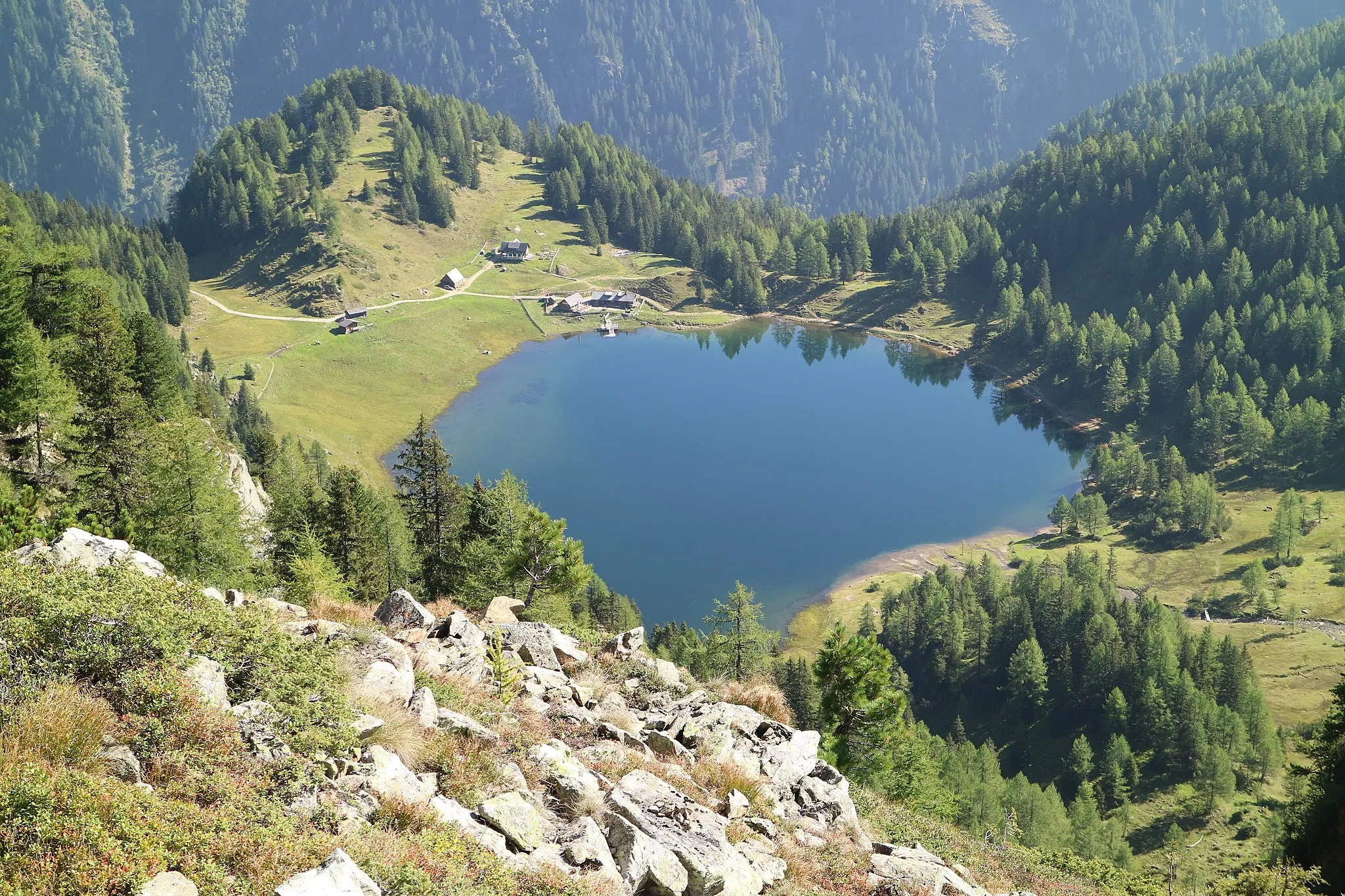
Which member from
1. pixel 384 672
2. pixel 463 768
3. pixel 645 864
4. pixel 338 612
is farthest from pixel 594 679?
pixel 645 864

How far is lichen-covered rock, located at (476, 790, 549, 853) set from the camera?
19.8 metres

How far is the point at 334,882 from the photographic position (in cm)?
1487

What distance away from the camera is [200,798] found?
54.9ft

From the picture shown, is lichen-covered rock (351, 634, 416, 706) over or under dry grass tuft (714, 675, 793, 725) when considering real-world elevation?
over

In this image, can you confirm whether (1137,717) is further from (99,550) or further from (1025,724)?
(99,550)

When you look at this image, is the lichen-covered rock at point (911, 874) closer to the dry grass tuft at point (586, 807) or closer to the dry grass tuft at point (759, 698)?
the dry grass tuft at point (586, 807)

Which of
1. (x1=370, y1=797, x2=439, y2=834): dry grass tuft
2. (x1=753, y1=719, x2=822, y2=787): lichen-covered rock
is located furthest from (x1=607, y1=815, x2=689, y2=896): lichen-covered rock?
(x1=753, y1=719, x2=822, y2=787): lichen-covered rock

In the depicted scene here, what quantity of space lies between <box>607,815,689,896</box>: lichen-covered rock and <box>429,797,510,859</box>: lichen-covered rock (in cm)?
247

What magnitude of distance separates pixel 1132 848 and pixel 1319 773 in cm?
5030

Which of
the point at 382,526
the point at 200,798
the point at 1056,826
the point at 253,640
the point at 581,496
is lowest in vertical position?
the point at 1056,826

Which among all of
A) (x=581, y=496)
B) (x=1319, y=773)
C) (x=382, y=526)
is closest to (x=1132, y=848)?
(x=1319, y=773)

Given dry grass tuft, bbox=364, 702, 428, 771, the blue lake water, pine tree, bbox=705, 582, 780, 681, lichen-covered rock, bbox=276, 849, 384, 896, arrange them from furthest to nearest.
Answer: the blue lake water → pine tree, bbox=705, 582, 780, 681 → dry grass tuft, bbox=364, 702, 428, 771 → lichen-covered rock, bbox=276, 849, 384, 896

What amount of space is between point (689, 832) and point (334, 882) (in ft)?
31.5

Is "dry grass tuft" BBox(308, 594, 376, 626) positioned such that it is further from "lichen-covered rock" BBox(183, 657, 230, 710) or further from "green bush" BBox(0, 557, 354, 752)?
"lichen-covered rock" BBox(183, 657, 230, 710)
